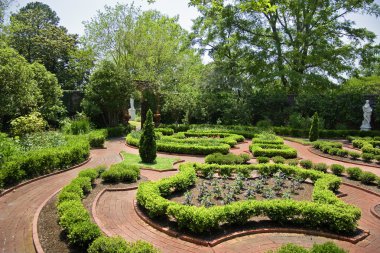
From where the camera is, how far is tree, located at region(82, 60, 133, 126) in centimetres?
2297

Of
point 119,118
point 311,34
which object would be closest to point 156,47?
point 119,118

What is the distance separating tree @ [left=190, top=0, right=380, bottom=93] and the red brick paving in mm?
21408

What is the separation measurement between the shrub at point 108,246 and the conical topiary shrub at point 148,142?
27.0 feet

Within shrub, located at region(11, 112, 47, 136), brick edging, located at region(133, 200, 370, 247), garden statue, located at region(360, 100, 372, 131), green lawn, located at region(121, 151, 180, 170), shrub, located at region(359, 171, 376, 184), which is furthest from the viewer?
garden statue, located at region(360, 100, 372, 131)

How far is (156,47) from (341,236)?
2779 cm

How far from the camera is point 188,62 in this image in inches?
1455

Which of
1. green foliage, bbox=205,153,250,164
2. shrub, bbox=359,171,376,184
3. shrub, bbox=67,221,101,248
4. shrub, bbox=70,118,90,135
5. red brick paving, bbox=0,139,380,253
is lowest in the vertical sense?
red brick paving, bbox=0,139,380,253

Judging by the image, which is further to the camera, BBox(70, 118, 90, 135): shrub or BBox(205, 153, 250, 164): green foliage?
BBox(70, 118, 90, 135): shrub

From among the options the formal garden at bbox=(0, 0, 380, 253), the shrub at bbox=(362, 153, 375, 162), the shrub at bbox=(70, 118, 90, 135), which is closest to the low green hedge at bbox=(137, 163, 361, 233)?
the formal garden at bbox=(0, 0, 380, 253)

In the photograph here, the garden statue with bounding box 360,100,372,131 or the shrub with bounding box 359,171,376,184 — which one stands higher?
the garden statue with bounding box 360,100,372,131

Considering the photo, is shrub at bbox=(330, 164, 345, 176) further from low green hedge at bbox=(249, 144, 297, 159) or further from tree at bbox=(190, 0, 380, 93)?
tree at bbox=(190, 0, 380, 93)

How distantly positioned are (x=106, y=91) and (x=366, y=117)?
833 inches

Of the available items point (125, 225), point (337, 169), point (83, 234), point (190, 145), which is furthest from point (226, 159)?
point (83, 234)

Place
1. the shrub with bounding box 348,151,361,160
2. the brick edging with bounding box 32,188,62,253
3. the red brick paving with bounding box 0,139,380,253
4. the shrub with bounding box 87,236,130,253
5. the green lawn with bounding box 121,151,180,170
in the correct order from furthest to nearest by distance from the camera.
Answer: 1. the shrub with bounding box 348,151,361,160
2. the green lawn with bounding box 121,151,180,170
3. the red brick paving with bounding box 0,139,380,253
4. the brick edging with bounding box 32,188,62,253
5. the shrub with bounding box 87,236,130,253
